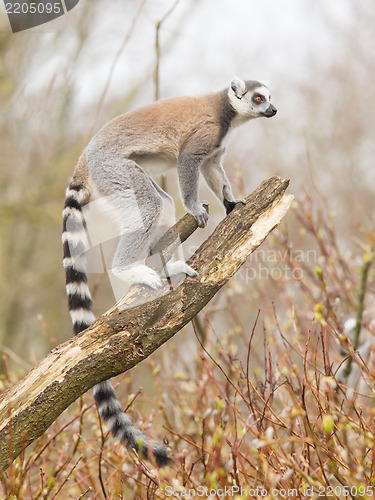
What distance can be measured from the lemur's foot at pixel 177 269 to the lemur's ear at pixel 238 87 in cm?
211

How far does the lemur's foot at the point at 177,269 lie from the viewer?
369 cm

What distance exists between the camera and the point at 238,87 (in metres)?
5.14

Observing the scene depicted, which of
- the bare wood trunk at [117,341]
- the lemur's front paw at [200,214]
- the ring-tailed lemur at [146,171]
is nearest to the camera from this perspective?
the bare wood trunk at [117,341]

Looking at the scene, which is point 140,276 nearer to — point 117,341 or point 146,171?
point 117,341

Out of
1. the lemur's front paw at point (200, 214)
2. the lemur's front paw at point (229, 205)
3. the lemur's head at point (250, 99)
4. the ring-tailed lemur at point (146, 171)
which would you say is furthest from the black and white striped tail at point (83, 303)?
the lemur's head at point (250, 99)

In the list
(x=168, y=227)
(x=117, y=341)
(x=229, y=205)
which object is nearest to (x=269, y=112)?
(x=229, y=205)

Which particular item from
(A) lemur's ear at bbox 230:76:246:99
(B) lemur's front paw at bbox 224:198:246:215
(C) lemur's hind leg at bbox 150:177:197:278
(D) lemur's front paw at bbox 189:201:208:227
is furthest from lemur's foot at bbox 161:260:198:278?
(A) lemur's ear at bbox 230:76:246:99

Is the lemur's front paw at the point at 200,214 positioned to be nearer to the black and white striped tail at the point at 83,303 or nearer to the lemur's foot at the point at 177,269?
the lemur's foot at the point at 177,269

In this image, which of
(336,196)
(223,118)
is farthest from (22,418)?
(336,196)

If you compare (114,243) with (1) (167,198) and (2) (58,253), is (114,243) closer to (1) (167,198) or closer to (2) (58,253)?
(1) (167,198)

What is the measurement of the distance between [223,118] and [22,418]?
3.39 m

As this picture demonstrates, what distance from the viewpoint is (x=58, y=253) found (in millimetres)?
12391

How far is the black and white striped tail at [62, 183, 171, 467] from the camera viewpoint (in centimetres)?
328

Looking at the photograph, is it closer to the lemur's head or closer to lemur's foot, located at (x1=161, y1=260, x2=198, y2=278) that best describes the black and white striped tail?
lemur's foot, located at (x1=161, y1=260, x2=198, y2=278)
